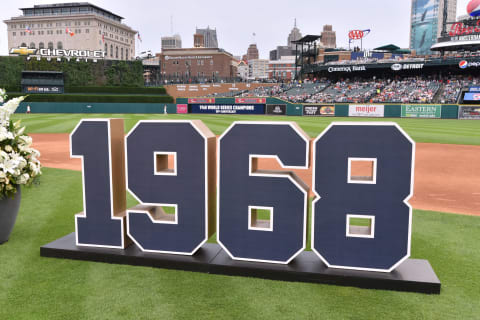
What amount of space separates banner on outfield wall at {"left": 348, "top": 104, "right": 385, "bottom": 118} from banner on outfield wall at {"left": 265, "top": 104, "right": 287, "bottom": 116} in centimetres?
802

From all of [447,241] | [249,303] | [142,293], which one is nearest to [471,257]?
[447,241]

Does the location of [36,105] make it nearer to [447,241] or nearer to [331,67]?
[331,67]

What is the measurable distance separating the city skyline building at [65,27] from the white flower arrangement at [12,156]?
122376 millimetres

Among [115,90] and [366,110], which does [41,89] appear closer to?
[115,90]

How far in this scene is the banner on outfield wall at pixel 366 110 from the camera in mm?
43281

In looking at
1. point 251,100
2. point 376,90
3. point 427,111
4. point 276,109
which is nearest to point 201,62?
point 251,100

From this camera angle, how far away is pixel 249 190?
187 inches

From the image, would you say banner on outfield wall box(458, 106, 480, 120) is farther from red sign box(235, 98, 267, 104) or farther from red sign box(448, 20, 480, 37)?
red sign box(448, 20, 480, 37)

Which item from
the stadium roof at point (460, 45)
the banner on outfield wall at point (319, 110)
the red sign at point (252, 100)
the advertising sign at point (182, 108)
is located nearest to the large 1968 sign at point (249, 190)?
the banner on outfield wall at point (319, 110)

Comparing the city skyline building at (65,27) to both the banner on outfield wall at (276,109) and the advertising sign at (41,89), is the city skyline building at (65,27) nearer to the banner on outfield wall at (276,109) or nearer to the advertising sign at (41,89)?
the advertising sign at (41,89)

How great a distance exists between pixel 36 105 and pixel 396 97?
152 ft

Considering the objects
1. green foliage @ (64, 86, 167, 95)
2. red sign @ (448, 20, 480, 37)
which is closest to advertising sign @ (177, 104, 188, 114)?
green foliage @ (64, 86, 167, 95)

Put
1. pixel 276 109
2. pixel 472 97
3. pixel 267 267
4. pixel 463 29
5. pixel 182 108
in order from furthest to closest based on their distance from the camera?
pixel 463 29 → pixel 182 108 → pixel 276 109 → pixel 472 97 → pixel 267 267

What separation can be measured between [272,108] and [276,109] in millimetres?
612
